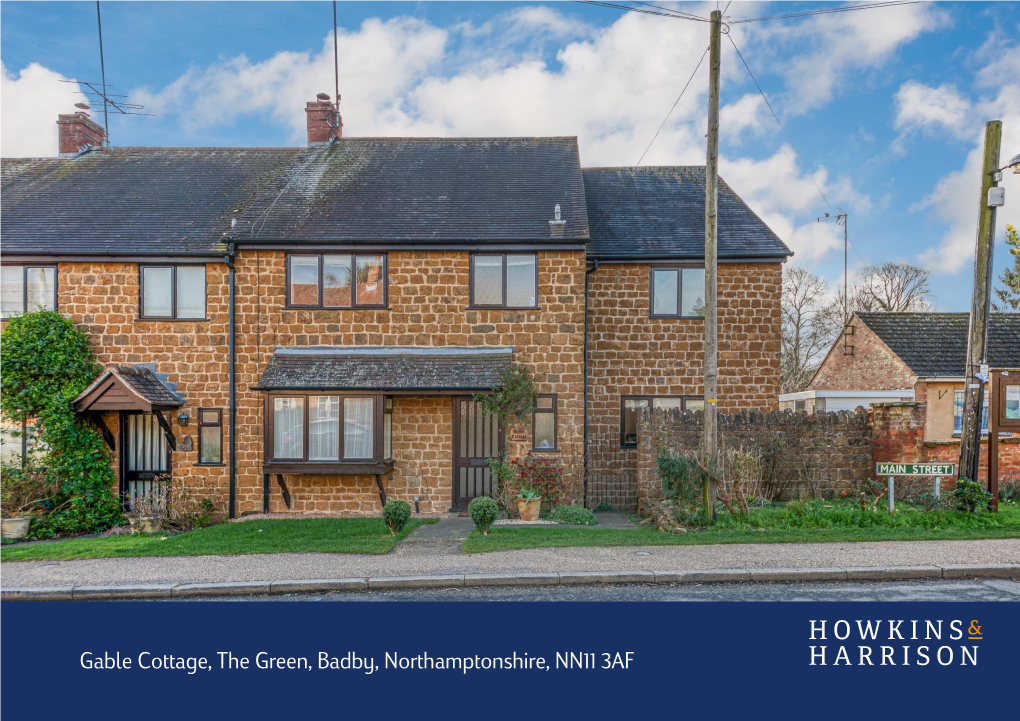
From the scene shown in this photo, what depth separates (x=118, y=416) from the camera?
14.3 m

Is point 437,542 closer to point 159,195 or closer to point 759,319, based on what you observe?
point 759,319

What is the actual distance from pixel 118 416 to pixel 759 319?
14463 millimetres

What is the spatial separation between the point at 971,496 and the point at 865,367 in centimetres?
1201

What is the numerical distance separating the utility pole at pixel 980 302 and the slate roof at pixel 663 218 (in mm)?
4133

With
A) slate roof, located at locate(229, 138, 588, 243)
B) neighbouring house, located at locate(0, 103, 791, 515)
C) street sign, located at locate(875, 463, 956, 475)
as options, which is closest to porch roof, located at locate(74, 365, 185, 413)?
neighbouring house, located at locate(0, 103, 791, 515)

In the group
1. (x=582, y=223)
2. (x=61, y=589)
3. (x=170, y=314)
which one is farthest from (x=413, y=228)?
(x=61, y=589)

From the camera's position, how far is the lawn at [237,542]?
10.3m

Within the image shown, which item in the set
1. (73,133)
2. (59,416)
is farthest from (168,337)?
(73,133)

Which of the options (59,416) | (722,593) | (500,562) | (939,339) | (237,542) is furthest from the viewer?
(939,339)

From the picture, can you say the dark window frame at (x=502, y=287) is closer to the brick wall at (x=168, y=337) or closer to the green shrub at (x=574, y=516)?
the green shrub at (x=574, y=516)

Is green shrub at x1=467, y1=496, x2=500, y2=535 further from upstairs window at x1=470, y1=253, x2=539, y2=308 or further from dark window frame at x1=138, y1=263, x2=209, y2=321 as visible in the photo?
dark window frame at x1=138, y1=263, x2=209, y2=321

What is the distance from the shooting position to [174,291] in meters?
14.6

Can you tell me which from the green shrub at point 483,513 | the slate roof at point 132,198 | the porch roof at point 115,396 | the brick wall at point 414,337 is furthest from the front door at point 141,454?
the green shrub at point 483,513

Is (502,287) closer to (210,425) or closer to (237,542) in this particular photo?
(210,425)
